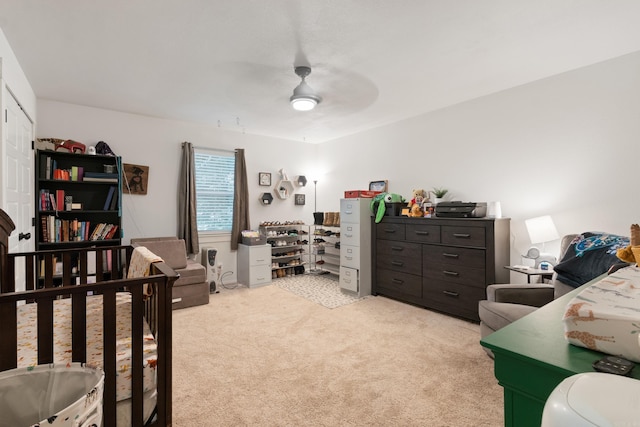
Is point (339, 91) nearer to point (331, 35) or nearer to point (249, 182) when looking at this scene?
point (331, 35)

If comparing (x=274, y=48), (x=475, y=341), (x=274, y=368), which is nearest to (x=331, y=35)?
(x=274, y=48)

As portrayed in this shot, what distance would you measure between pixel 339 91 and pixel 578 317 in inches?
121

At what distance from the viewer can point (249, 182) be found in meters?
5.22

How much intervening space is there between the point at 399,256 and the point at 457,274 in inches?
29.7

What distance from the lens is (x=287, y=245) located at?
5375mm

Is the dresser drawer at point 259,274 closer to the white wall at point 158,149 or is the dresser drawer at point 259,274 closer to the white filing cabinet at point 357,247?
the white wall at point 158,149

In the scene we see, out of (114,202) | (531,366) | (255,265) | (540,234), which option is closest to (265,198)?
(255,265)

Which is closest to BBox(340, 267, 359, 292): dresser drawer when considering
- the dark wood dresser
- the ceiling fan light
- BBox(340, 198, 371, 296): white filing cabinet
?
BBox(340, 198, 371, 296): white filing cabinet

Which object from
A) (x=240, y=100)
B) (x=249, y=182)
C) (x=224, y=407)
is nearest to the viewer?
(x=224, y=407)

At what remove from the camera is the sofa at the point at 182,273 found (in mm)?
3756

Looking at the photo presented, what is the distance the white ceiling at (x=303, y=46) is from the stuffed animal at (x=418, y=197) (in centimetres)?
110

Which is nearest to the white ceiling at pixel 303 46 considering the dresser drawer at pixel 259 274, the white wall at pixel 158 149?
the white wall at pixel 158 149

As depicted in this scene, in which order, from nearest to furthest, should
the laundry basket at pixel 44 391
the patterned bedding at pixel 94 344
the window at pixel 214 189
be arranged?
the laundry basket at pixel 44 391 < the patterned bedding at pixel 94 344 < the window at pixel 214 189

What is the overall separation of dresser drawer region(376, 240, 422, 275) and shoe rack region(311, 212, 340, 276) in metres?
1.09
